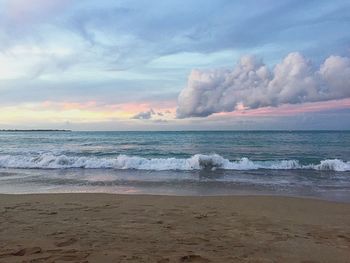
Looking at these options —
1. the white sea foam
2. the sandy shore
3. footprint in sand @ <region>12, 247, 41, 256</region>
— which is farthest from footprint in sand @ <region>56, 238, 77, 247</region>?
the white sea foam

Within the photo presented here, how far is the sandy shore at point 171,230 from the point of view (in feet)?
15.9

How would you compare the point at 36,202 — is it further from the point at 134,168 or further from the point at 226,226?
the point at 134,168

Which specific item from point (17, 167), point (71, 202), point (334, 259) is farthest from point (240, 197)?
point (17, 167)

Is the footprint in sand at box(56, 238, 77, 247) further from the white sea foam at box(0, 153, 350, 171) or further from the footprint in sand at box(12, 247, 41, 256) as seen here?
the white sea foam at box(0, 153, 350, 171)

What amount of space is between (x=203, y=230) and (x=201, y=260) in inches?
61.2

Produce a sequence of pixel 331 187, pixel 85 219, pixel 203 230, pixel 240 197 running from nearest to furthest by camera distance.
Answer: pixel 203 230, pixel 85 219, pixel 240 197, pixel 331 187

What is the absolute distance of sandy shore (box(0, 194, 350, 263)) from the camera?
190 inches

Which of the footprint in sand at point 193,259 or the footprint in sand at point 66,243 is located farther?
the footprint in sand at point 66,243

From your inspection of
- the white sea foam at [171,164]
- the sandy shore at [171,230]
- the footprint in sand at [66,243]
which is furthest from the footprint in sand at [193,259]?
the white sea foam at [171,164]

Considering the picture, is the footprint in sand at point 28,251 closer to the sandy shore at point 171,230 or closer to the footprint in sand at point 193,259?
the sandy shore at point 171,230

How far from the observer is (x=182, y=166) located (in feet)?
64.5

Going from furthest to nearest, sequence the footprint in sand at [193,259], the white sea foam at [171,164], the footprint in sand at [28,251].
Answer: the white sea foam at [171,164] < the footprint in sand at [28,251] < the footprint in sand at [193,259]

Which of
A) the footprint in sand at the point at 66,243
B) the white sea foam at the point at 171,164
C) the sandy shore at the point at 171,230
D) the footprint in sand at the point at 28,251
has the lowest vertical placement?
the white sea foam at the point at 171,164

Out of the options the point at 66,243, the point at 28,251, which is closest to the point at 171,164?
the point at 66,243
